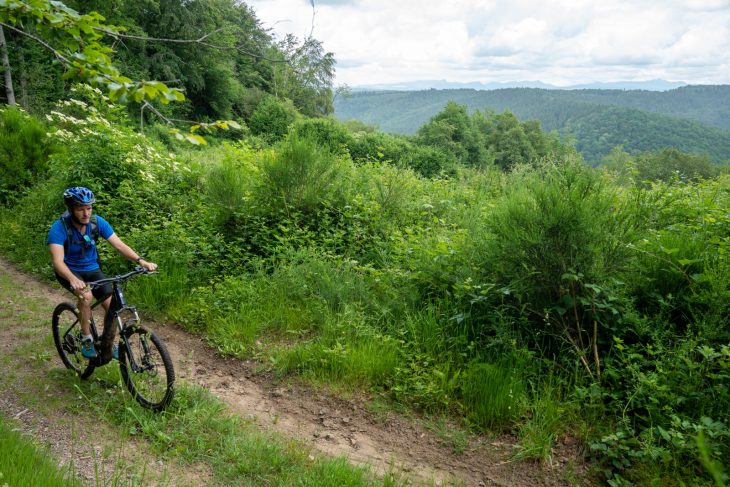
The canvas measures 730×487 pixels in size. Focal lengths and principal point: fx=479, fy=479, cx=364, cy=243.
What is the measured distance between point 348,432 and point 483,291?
2.01m

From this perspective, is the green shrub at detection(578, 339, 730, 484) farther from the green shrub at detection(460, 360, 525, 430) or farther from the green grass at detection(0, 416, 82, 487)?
the green grass at detection(0, 416, 82, 487)

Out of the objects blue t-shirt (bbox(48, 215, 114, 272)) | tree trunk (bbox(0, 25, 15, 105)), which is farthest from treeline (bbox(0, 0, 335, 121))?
blue t-shirt (bbox(48, 215, 114, 272))

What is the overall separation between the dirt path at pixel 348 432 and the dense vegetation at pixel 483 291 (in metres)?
0.21

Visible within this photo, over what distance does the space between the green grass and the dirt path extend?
462mm

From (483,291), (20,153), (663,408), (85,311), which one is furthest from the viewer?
(20,153)

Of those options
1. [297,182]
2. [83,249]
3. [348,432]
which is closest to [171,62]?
[297,182]

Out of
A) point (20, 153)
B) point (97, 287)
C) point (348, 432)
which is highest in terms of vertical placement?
point (20, 153)

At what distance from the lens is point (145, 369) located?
4531mm

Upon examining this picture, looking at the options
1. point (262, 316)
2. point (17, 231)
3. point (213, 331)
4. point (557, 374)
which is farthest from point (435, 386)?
point (17, 231)

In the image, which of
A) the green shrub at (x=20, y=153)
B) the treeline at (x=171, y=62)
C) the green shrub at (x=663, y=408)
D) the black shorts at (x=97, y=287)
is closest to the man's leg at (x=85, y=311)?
the black shorts at (x=97, y=287)

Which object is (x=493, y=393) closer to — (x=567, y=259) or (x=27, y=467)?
(x=567, y=259)

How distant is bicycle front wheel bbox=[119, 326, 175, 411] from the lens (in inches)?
174

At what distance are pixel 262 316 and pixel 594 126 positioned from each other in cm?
14904

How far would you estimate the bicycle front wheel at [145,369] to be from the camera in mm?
4414
